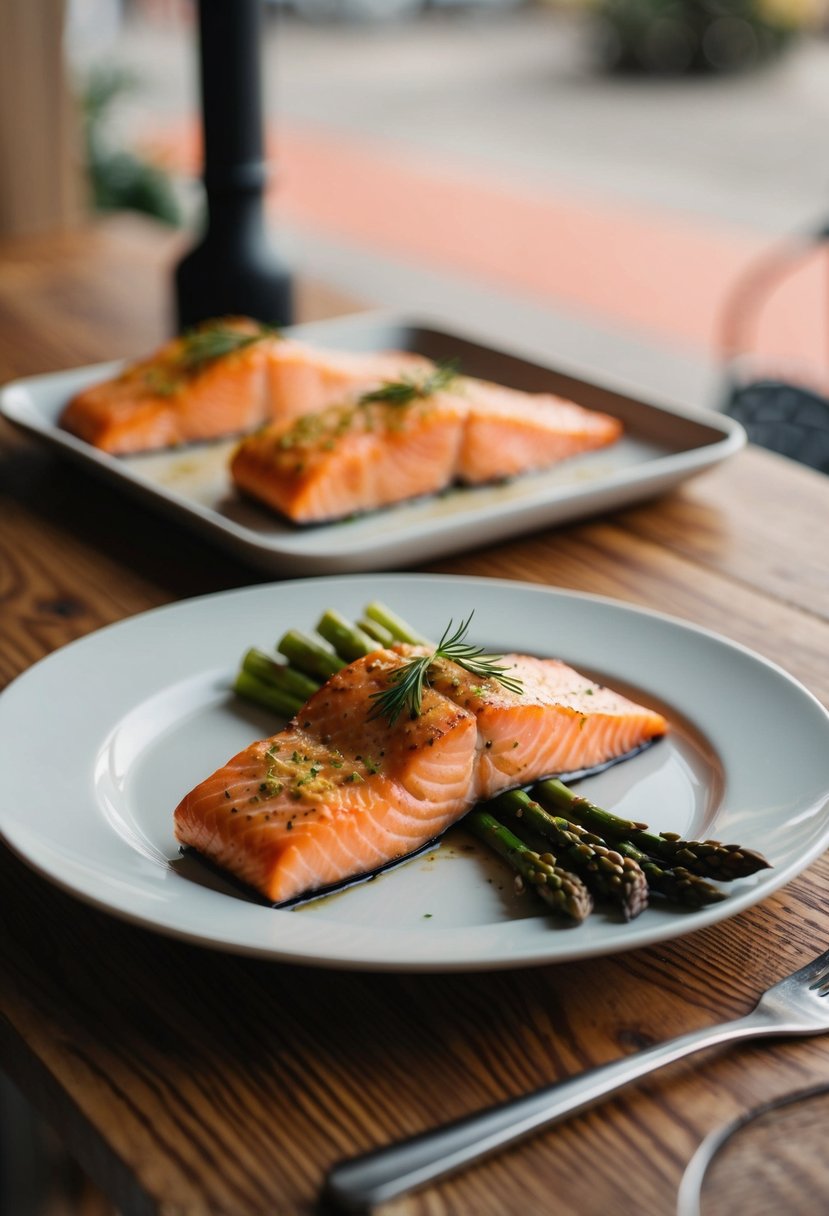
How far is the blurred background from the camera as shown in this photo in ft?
24.2

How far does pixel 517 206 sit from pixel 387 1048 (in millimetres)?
10601

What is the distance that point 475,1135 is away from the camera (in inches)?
36.4

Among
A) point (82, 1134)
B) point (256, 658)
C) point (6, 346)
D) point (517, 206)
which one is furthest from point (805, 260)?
point (82, 1134)

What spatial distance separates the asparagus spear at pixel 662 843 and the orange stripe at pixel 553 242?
682cm

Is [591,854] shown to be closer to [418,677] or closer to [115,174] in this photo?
[418,677]

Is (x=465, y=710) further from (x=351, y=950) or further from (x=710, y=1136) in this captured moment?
(x=710, y=1136)

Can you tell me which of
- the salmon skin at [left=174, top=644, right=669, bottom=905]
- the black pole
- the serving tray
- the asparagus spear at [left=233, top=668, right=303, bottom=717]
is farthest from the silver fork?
the black pole

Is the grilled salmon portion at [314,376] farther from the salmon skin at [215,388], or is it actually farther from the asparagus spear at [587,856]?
the asparagus spear at [587,856]

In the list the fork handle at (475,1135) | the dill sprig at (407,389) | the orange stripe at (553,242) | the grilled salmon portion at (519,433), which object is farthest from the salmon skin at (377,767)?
the orange stripe at (553,242)

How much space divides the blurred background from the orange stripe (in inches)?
1.1

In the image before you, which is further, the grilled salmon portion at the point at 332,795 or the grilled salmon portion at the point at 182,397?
the grilled salmon portion at the point at 182,397

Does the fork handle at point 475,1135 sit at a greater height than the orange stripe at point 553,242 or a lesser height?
greater

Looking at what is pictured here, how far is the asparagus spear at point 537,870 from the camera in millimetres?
1100

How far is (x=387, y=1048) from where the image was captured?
105 centimetres
